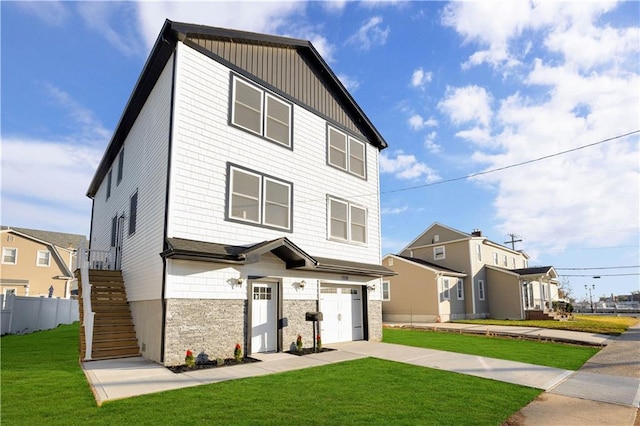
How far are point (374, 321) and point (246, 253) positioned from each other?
24.2 feet

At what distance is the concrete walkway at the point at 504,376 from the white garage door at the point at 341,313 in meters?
1.51

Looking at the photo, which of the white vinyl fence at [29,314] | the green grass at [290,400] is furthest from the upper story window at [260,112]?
the white vinyl fence at [29,314]

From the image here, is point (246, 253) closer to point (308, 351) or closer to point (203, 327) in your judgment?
point (203, 327)

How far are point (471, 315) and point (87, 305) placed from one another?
26.7 m

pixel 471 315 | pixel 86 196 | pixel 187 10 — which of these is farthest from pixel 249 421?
pixel 471 315

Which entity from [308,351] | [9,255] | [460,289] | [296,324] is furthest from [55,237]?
[460,289]

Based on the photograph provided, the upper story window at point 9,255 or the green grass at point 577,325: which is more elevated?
the upper story window at point 9,255

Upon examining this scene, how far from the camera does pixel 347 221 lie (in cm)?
1590

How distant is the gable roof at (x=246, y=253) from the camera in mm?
10078

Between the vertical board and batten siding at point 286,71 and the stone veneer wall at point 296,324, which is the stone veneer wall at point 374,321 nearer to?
the stone veneer wall at point 296,324

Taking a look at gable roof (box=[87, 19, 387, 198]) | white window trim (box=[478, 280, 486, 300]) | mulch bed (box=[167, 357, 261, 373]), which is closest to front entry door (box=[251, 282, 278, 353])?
mulch bed (box=[167, 357, 261, 373])

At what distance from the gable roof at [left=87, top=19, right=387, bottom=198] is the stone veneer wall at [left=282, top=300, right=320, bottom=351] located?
736cm

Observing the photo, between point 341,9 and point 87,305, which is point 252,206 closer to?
point 87,305

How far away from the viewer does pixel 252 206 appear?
12.5 m
